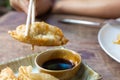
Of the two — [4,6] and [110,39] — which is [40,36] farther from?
[4,6]

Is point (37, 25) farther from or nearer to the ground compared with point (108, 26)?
farther from the ground

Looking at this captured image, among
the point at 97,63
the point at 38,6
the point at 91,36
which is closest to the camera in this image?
the point at 97,63

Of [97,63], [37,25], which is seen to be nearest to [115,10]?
[97,63]

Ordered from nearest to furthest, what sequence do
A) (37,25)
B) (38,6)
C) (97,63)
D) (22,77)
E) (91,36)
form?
(22,77) → (37,25) → (97,63) → (91,36) → (38,6)

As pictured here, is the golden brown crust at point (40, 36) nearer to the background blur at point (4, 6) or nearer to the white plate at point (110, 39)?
the white plate at point (110, 39)

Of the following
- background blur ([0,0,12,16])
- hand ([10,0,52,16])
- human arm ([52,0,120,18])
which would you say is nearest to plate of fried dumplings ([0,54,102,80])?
hand ([10,0,52,16])

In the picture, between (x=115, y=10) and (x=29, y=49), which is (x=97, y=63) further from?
(x=115, y=10)

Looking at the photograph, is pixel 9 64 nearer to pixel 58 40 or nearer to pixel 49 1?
pixel 58 40

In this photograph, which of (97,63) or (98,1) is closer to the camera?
(97,63)
